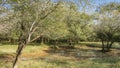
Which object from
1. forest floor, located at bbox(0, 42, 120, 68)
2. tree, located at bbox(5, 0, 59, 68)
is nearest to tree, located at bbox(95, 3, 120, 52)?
forest floor, located at bbox(0, 42, 120, 68)

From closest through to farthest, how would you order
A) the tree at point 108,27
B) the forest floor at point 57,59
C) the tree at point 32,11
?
the tree at point 32,11, the forest floor at point 57,59, the tree at point 108,27

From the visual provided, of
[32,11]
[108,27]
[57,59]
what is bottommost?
[57,59]

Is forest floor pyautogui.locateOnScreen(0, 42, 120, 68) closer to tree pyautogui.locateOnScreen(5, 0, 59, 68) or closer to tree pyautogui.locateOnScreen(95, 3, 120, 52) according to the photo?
tree pyautogui.locateOnScreen(95, 3, 120, 52)

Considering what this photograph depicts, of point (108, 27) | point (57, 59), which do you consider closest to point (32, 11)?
point (57, 59)

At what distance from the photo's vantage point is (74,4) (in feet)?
34.9

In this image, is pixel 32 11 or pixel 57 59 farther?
pixel 57 59

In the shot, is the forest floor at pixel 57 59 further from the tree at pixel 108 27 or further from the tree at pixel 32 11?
the tree at pixel 32 11

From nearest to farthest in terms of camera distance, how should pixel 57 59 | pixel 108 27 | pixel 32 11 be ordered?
1. pixel 32 11
2. pixel 57 59
3. pixel 108 27

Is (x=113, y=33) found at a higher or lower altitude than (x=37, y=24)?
lower

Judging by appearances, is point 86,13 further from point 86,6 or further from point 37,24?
point 37,24

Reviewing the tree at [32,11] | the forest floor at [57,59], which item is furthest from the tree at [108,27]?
the tree at [32,11]

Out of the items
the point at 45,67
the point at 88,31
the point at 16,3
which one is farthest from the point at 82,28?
the point at 16,3

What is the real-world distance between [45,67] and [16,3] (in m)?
11.2

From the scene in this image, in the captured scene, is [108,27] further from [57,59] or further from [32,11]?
[32,11]
